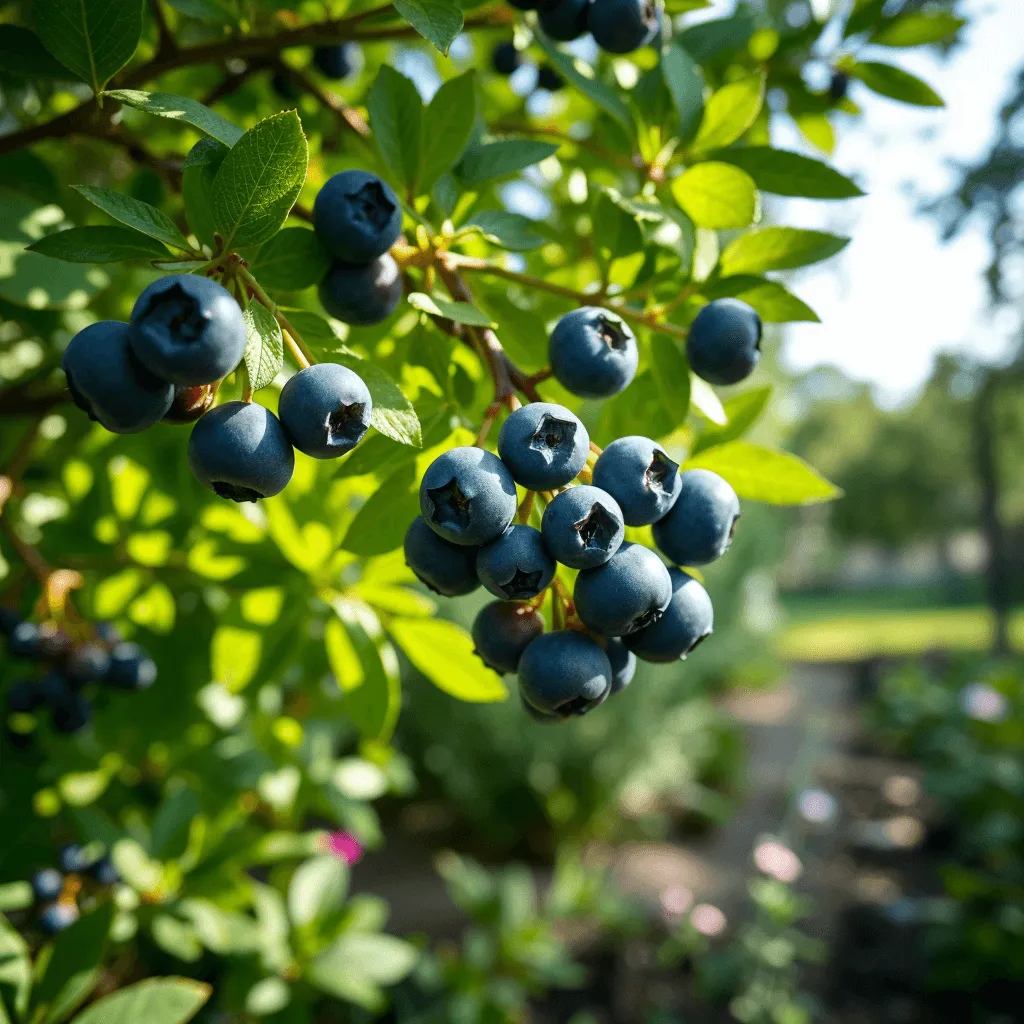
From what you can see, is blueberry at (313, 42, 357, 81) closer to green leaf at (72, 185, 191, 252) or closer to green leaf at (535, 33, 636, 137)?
green leaf at (535, 33, 636, 137)

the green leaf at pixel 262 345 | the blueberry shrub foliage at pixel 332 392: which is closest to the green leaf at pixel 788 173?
the blueberry shrub foliage at pixel 332 392

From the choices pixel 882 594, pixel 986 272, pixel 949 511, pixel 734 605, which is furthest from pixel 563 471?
pixel 882 594

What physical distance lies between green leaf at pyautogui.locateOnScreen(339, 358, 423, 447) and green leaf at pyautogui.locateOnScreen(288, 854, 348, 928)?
1.50 meters

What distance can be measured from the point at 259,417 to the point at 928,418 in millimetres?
29140

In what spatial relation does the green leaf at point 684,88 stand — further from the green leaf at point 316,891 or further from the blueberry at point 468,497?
the green leaf at point 316,891

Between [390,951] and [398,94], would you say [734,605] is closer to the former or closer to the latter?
[390,951]

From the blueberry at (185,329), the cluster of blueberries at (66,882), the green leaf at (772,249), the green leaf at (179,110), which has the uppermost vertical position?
the green leaf at (179,110)

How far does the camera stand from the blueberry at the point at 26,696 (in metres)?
1.13

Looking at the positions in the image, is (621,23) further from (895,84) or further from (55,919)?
(55,919)

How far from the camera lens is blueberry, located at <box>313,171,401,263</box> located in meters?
0.67

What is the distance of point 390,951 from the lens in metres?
1.77

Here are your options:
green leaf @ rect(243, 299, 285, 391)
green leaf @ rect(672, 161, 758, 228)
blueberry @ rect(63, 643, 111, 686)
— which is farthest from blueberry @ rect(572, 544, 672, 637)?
blueberry @ rect(63, 643, 111, 686)

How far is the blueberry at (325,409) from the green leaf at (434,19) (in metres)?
0.27

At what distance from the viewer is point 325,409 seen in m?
0.58
